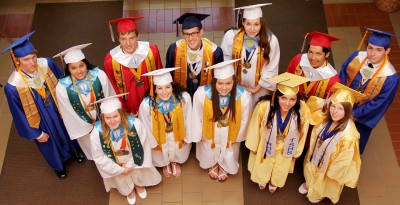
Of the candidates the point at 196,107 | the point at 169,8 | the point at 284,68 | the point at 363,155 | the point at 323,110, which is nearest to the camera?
the point at 323,110

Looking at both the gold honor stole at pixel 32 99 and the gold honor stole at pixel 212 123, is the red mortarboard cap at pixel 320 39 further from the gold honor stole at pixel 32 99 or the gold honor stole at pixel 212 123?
the gold honor stole at pixel 32 99

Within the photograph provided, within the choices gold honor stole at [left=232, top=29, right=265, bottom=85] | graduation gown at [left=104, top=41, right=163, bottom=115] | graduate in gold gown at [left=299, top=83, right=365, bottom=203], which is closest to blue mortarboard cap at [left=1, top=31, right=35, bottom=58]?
graduation gown at [left=104, top=41, right=163, bottom=115]

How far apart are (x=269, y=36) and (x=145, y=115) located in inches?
61.5

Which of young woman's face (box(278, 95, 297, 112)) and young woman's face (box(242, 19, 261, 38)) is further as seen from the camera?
young woman's face (box(242, 19, 261, 38))

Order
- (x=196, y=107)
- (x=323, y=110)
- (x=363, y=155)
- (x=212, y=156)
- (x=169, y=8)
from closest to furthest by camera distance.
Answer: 1. (x=323, y=110)
2. (x=196, y=107)
3. (x=212, y=156)
4. (x=363, y=155)
5. (x=169, y=8)

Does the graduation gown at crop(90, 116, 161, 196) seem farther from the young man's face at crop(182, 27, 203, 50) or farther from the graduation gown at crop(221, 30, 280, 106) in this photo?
the graduation gown at crop(221, 30, 280, 106)

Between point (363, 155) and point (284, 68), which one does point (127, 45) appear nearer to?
point (284, 68)

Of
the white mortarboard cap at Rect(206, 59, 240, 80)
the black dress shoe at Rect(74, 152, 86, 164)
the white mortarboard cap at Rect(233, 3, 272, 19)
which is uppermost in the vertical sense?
the white mortarboard cap at Rect(233, 3, 272, 19)

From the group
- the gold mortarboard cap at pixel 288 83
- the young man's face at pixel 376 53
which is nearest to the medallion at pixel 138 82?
the gold mortarboard cap at pixel 288 83

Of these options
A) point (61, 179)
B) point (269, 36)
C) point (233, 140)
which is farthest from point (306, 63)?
point (61, 179)

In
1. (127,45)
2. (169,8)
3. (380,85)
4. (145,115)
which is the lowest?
(145,115)

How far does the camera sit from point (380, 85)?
13.9ft

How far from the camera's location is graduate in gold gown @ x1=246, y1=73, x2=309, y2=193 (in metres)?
3.84

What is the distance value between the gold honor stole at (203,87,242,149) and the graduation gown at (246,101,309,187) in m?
0.14
